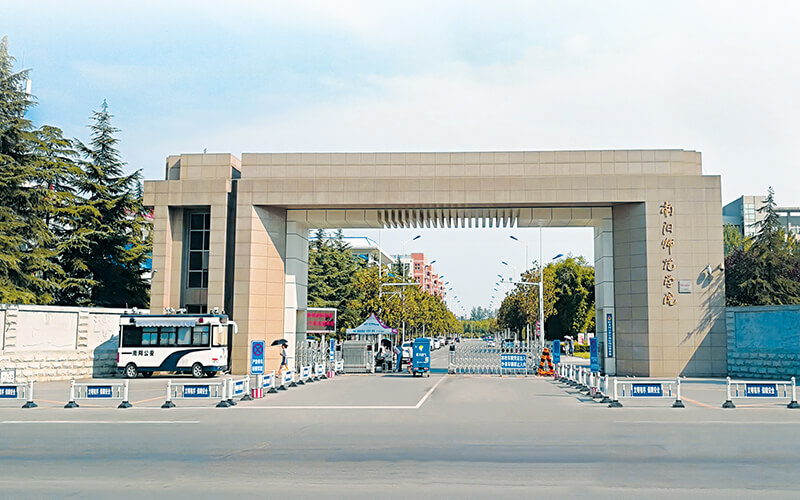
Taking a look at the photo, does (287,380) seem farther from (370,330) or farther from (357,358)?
→ (370,330)

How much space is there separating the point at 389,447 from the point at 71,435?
7201mm

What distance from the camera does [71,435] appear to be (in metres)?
14.6

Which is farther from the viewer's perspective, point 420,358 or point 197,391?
point 420,358

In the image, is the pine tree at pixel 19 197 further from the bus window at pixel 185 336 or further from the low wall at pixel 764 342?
the low wall at pixel 764 342

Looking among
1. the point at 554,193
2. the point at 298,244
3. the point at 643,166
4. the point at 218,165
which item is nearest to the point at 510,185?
the point at 554,193

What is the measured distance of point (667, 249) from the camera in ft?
108

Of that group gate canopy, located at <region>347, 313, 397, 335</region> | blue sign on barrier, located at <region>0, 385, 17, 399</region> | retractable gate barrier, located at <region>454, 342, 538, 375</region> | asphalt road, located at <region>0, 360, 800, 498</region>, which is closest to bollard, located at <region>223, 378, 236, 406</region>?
asphalt road, located at <region>0, 360, 800, 498</region>

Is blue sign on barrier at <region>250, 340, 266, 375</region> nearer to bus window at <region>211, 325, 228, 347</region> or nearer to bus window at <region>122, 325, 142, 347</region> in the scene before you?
bus window at <region>211, 325, 228, 347</region>

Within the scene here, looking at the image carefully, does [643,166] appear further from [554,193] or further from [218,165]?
[218,165]

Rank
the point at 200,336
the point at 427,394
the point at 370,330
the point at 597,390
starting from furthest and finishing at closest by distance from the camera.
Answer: the point at 370,330 < the point at 200,336 < the point at 427,394 < the point at 597,390

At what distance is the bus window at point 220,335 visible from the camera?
31578 mm

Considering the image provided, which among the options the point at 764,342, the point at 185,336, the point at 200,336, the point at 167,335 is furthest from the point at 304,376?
the point at 764,342

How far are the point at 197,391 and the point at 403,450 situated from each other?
12.1 m

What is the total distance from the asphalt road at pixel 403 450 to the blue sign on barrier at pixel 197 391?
34.3 inches
